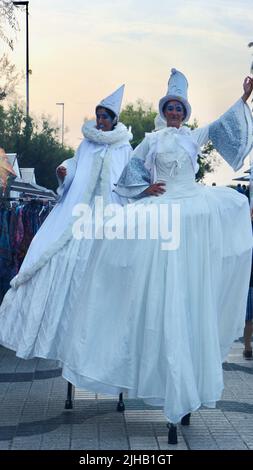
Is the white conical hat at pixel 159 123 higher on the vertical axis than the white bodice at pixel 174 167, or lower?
higher

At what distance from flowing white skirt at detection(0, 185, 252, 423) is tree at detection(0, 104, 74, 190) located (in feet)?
118

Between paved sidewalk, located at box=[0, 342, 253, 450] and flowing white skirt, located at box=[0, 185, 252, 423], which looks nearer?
flowing white skirt, located at box=[0, 185, 252, 423]

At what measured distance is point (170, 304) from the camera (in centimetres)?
577

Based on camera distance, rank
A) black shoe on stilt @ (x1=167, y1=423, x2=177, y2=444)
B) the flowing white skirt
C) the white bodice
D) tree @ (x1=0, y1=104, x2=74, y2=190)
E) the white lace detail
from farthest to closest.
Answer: tree @ (x1=0, y1=104, x2=74, y2=190), the white lace detail, the white bodice, black shoe on stilt @ (x1=167, y1=423, x2=177, y2=444), the flowing white skirt

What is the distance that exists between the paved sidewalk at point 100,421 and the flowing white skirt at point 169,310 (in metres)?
0.33

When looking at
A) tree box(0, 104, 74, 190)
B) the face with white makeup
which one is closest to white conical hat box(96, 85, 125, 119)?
the face with white makeup

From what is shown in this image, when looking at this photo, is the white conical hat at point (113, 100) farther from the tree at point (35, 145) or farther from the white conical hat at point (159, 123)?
the tree at point (35, 145)

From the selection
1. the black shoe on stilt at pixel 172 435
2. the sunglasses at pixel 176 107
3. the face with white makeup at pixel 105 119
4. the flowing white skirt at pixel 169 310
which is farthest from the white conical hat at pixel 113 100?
the black shoe on stilt at pixel 172 435

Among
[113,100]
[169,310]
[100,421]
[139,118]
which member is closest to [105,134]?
[113,100]

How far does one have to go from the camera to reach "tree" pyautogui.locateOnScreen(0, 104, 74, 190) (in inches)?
1753

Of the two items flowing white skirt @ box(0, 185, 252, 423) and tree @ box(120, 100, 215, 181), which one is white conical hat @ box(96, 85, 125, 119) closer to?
flowing white skirt @ box(0, 185, 252, 423)

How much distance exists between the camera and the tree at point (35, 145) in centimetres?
4453

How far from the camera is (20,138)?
4531 centimetres
